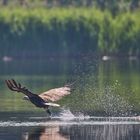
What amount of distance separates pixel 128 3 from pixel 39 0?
45.6ft

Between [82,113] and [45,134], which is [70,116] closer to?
[82,113]

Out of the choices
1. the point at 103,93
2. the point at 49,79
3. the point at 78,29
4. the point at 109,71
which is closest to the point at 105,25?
the point at 78,29

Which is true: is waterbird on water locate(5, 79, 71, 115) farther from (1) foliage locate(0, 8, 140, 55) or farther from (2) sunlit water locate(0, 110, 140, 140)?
(1) foliage locate(0, 8, 140, 55)

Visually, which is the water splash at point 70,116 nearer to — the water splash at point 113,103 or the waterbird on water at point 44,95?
the water splash at point 113,103

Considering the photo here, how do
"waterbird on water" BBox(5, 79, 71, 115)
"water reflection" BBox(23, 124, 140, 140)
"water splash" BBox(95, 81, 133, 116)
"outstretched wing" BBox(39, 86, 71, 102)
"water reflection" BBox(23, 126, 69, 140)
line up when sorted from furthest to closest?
"water splash" BBox(95, 81, 133, 116), "waterbird on water" BBox(5, 79, 71, 115), "outstretched wing" BBox(39, 86, 71, 102), "water reflection" BBox(23, 126, 69, 140), "water reflection" BBox(23, 124, 140, 140)

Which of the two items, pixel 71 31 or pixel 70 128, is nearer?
pixel 70 128

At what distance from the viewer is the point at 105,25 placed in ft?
368

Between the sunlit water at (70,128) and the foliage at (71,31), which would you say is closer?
the sunlit water at (70,128)

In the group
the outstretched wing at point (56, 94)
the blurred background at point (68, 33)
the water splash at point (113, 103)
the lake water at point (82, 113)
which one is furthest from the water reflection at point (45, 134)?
the blurred background at point (68, 33)

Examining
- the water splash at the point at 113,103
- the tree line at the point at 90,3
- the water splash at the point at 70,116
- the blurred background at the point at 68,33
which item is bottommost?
the water splash at the point at 70,116

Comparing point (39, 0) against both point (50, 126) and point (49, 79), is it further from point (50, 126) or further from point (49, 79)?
point (50, 126)

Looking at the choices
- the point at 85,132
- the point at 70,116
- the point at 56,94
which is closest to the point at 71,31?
the point at 70,116

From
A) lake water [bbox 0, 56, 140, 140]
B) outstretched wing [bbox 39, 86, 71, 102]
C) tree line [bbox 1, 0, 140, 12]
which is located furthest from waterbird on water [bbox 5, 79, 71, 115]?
tree line [bbox 1, 0, 140, 12]

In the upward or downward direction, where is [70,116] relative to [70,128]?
upward
